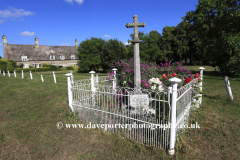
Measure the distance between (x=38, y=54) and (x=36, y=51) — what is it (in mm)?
995

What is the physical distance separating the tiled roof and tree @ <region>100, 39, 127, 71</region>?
16896 millimetres

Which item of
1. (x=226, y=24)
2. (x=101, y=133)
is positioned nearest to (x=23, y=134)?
(x=101, y=133)

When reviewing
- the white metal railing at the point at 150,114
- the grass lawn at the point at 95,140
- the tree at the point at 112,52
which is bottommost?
the grass lawn at the point at 95,140

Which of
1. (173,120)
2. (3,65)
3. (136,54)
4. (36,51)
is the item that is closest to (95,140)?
(173,120)

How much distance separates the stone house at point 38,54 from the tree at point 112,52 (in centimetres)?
748

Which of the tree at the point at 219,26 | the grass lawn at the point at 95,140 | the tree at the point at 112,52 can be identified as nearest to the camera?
the grass lawn at the point at 95,140

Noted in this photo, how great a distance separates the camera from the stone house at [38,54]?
3416 centimetres

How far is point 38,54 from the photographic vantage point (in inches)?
1476

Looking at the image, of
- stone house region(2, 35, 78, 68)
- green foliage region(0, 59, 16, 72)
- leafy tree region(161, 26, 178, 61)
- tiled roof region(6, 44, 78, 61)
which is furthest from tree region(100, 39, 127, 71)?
tiled roof region(6, 44, 78, 61)

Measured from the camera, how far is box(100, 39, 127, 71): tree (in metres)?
29.0

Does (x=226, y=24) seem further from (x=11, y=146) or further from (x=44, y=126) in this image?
(x=11, y=146)

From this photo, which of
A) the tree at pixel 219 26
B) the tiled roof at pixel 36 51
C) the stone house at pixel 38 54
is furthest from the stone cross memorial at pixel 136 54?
the tiled roof at pixel 36 51

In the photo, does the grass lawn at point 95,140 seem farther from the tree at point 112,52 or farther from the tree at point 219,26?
the tree at point 112,52

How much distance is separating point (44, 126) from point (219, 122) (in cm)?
580
